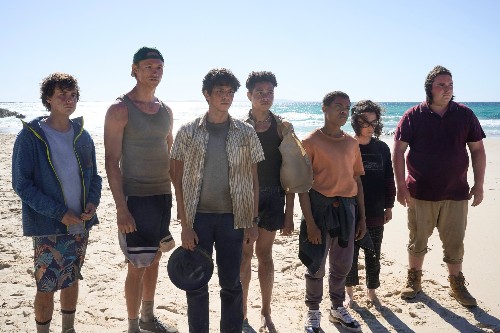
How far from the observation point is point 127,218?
304cm

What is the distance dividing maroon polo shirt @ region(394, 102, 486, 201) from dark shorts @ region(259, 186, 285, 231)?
1584mm

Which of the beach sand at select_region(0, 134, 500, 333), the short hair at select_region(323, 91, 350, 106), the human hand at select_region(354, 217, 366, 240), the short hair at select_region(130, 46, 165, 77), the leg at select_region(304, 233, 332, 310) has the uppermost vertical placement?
the short hair at select_region(130, 46, 165, 77)

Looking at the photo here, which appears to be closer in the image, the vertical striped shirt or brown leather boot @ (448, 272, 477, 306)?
the vertical striped shirt

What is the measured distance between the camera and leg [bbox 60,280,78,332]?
10.2 ft

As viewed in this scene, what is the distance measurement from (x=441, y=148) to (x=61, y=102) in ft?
10.9

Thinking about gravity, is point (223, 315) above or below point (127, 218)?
below

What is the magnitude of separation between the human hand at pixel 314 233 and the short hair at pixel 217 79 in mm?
1278

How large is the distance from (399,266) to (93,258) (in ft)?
11.9

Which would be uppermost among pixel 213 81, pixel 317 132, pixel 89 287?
pixel 213 81

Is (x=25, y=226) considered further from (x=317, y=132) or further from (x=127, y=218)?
(x=317, y=132)

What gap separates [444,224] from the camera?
407 cm

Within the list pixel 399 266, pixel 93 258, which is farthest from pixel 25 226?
pixel 399 266

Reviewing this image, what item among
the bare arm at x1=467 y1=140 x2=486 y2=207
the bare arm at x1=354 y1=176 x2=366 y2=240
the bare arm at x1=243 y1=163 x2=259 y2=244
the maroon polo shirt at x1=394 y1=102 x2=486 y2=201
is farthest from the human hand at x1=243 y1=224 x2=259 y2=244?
the bare arm at x1=467 y1=140 x2=486 y2=207

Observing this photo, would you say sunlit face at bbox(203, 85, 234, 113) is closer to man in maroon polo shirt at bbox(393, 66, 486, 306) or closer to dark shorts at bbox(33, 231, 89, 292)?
dark shorts at bbox(33, 231, 89, 292)
